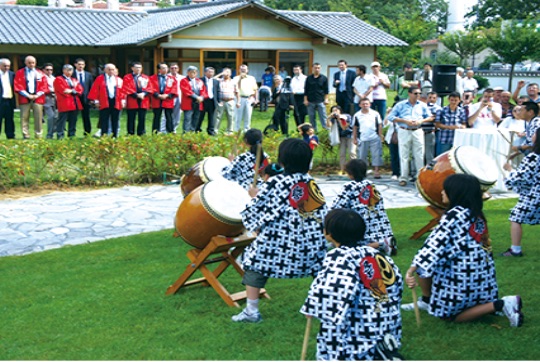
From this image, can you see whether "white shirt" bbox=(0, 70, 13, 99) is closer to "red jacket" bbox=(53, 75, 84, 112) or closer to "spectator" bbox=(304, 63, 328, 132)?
"red jacket" bbox=(53, 75, 84, 112)

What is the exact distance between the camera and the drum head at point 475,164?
758cm

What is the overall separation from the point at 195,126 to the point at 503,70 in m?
32.7

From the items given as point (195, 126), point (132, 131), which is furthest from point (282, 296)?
point (195, 126)

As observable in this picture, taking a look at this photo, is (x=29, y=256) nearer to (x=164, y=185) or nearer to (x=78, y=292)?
(x=78, y=292)

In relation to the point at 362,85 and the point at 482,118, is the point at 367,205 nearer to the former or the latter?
the point at 482,118

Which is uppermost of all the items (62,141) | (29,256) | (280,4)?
(280,4)

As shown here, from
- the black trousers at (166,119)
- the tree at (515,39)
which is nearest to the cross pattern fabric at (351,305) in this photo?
the black trousers at (166,119)

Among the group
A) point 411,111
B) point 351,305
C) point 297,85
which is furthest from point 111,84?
point 351,305

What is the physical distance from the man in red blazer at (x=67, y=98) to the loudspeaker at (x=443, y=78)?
7.88 metres

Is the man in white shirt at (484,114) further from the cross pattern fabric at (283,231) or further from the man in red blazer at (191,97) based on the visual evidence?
the cross pattern fabric at (283,231)

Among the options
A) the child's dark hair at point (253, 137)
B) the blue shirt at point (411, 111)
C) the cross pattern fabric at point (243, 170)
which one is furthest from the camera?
the blue shirt at point (411, 111)

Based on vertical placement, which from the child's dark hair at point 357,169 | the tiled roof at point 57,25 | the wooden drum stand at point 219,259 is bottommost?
the wooden drum stand at point 219,259

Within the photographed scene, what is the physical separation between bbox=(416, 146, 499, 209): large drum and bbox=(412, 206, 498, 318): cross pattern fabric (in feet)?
8.30

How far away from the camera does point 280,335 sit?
16.9ft
